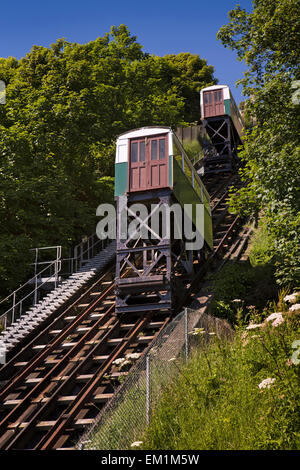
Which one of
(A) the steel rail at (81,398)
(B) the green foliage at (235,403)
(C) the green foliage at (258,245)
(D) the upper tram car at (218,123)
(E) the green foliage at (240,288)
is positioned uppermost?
(D) the upper tram car at (218,123)

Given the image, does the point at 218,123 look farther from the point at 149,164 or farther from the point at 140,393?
the point at 140,393

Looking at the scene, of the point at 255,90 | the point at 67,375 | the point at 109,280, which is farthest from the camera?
the point at 109,280

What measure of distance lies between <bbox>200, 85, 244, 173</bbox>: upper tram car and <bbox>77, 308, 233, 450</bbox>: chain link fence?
2456cm

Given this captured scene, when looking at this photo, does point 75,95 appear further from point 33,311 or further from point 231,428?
point 231,428

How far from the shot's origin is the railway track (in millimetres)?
9917

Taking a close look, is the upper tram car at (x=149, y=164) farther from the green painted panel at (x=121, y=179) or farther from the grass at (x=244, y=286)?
the grass at (x=244, y=286)

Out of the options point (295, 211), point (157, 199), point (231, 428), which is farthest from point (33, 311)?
point (231, 428)

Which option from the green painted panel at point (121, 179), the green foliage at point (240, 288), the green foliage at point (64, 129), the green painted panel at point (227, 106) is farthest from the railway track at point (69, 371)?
the green painted panel at point (227, 106)

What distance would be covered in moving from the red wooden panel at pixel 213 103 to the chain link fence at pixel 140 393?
25.4 m

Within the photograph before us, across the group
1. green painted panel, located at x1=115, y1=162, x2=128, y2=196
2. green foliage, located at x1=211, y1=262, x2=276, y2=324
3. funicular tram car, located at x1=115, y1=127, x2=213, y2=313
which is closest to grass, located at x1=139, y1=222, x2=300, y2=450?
green foliage, located at x1=211, y1=262, x2=276, y2=324

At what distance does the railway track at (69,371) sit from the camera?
9.92 meters

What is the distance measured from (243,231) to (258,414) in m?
17.5

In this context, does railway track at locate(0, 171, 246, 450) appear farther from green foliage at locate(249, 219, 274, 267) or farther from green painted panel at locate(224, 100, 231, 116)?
green painted panel at locate(224, 100, 231, 116)

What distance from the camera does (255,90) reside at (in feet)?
46.9
